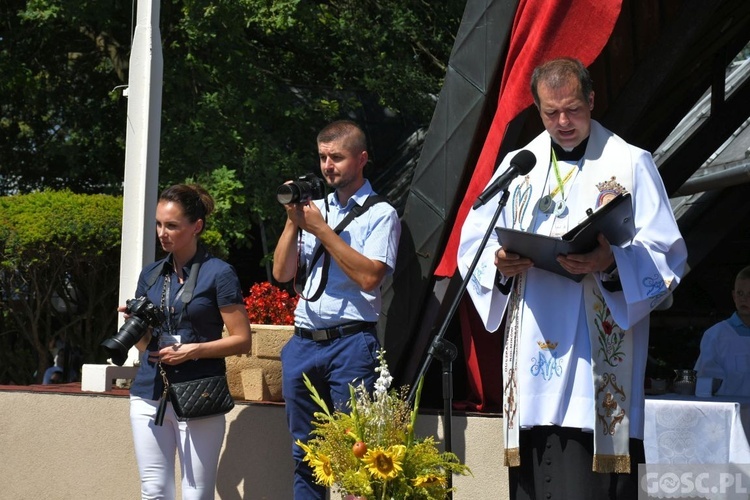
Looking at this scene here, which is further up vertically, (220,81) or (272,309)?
(220,81)

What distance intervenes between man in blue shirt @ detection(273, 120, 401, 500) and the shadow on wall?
0.82 metres

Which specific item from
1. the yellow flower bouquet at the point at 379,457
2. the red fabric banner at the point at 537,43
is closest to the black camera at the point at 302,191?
→ the red fabric banner at the point at 537,43

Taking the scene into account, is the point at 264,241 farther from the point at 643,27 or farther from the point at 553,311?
the point at 553,311

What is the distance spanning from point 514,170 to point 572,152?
23 cm

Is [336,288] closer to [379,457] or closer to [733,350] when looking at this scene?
[379,457]

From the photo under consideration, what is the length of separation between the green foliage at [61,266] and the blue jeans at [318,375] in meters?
5.76

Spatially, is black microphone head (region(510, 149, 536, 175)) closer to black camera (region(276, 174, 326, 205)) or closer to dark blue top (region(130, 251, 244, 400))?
black camera (region(276, 174, 326, 205))

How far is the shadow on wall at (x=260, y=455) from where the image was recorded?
5973 millimetres

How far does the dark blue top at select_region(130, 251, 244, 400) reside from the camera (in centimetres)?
508

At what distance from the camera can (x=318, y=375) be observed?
5016 mm

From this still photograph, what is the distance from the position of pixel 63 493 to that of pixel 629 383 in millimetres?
4086

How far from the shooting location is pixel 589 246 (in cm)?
355

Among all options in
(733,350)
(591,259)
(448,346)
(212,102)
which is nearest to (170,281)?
(448,346)

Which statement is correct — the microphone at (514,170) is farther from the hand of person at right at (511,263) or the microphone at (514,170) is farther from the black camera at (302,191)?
the black camera at (302,191)
